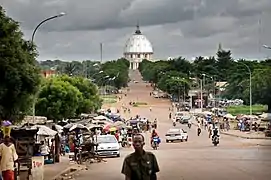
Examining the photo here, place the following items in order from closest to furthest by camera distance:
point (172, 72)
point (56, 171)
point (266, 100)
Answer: point (56, 171)
point (266, 100)
point (172, 72)

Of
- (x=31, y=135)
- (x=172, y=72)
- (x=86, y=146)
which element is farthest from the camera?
(x=172, y=72)

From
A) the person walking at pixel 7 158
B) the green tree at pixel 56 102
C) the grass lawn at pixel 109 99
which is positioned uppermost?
the grass lawn at pixel 109 99

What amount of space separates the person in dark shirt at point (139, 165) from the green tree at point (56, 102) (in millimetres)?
54123

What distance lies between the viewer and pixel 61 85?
68.4 m

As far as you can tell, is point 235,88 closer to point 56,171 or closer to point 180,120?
point 180,120

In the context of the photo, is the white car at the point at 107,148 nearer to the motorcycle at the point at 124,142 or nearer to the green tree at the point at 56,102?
the motorcycle at the point at 124,142

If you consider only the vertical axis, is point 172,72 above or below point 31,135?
above

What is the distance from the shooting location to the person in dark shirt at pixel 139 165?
31.4 feet

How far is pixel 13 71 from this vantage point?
24.0 metres

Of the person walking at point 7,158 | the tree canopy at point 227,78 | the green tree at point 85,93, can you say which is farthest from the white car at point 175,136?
the person walking at point 7,158

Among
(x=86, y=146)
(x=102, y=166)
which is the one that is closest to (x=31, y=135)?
(x=102, y=166)

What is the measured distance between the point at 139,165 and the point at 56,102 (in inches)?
2191

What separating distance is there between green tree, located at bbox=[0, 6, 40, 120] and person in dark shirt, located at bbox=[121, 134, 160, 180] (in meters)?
14.7

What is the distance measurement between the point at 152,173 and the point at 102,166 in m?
20.6
